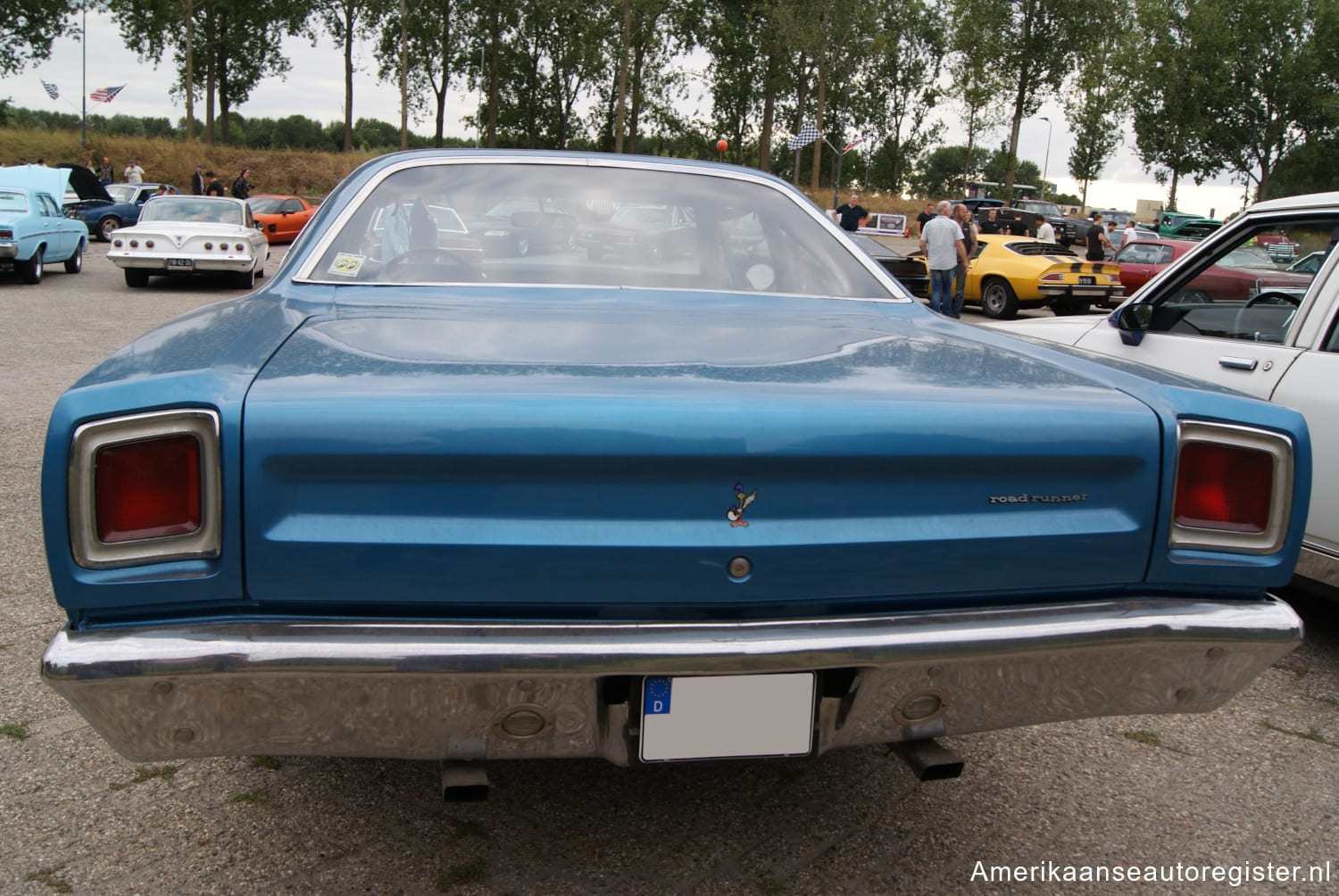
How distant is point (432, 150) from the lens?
306cm

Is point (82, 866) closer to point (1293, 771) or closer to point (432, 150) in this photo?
point (432, 150)

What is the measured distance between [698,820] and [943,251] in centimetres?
1269

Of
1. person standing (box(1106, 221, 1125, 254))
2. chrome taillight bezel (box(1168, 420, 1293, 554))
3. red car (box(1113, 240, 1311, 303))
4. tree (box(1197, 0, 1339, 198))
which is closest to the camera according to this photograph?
chrome taillight bezel (box(1168, 420, 1293, 554))

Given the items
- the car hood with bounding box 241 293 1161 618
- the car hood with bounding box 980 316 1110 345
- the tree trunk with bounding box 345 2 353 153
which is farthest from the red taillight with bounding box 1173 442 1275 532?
the tree trunk with bounding box 345 2 353 153

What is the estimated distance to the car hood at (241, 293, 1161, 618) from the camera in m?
1.67

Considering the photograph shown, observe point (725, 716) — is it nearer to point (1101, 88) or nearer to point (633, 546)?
point (633, 546)

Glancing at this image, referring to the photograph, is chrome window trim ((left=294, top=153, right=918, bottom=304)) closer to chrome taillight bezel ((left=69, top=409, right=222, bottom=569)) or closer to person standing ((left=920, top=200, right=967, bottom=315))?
chrome taillight bezel ((left=69, top=409, right=222, bottom=569))

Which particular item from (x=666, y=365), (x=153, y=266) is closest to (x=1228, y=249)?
(x=666, y=365)

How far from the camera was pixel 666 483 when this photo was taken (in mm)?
1739

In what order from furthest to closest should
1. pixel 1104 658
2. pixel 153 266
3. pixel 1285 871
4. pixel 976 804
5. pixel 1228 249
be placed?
pixel 153 266
pixel 1228 249
pixel 976 804
pixel 1285 871
pixel 1104 658

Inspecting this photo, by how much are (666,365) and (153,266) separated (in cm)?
1492

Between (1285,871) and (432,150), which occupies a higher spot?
(432,150)

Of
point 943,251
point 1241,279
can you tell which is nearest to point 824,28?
point 943,251

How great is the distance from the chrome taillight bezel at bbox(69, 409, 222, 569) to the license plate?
0.76m
